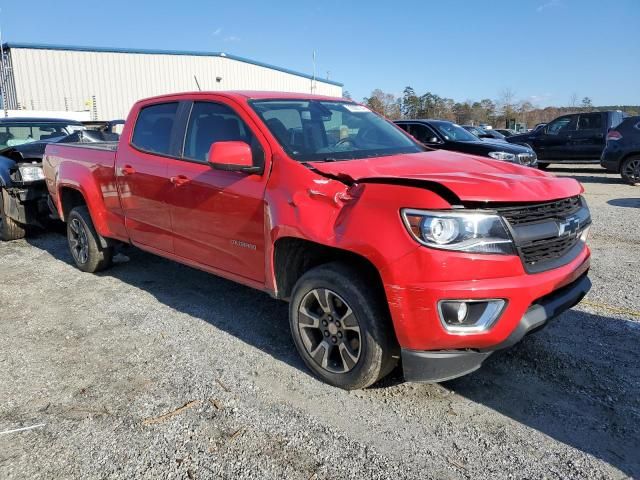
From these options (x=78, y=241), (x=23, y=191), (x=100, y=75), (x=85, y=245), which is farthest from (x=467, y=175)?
(x=100, y=75)

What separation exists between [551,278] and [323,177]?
1.40m

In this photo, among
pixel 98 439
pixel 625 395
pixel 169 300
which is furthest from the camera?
pixel 169 300

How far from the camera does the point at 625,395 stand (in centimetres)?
298

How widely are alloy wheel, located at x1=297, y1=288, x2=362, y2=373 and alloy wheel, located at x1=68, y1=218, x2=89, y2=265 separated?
3325 mm

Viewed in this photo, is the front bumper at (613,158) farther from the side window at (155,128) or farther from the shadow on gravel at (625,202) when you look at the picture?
the side window at (155,128)

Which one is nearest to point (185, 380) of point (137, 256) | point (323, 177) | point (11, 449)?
point (11, 449)

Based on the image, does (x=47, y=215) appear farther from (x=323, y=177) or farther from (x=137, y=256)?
(x=323, y=177)

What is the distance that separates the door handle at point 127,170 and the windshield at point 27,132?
5.40 m

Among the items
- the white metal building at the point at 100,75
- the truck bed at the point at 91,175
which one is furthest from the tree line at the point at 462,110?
the truck bed at the point at 91,175

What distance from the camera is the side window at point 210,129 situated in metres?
3.67

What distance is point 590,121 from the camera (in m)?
14.8

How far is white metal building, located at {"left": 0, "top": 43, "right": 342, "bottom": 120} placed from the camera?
26922 mm

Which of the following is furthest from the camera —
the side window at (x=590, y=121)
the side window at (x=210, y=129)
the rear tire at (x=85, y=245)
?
the side window at (x=590, y=121)

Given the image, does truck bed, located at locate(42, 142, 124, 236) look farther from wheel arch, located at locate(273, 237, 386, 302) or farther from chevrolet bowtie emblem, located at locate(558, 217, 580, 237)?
chevrolet bowtie emblem, located at locate(558, 217, 580, 237)
